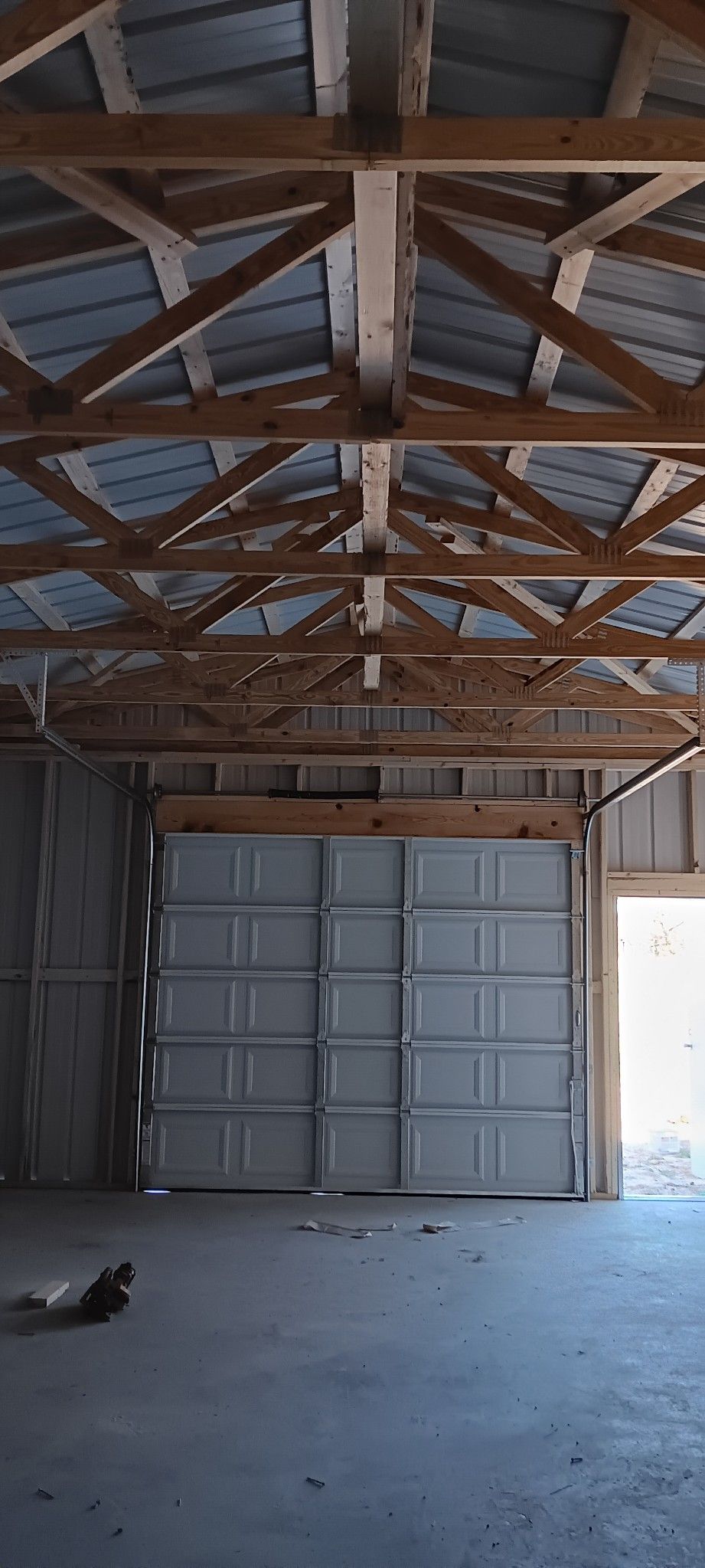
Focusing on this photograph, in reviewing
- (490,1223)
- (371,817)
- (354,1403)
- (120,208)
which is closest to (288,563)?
(120,208)

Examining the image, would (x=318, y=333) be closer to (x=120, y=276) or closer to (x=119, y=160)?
(x=120, y=276)

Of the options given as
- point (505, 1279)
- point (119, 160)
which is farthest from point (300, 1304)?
point (119, 160)

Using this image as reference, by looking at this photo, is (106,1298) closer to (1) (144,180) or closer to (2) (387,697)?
(2) (387,697)

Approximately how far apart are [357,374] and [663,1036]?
42.3 ft

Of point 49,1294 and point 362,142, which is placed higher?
point 362,142

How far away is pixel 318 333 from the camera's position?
5.45 meters

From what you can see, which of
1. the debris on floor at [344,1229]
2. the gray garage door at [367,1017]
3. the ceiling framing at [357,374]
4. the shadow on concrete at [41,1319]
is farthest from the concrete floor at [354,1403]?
the ceiling framing at [357,374]

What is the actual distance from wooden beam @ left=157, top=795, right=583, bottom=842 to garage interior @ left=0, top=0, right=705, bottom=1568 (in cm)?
4

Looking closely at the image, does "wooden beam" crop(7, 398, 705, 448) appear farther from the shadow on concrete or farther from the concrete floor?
the shadow on concrete

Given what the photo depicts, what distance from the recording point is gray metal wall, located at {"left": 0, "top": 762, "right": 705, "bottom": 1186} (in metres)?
10.2

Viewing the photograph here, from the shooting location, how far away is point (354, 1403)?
489 centimetres

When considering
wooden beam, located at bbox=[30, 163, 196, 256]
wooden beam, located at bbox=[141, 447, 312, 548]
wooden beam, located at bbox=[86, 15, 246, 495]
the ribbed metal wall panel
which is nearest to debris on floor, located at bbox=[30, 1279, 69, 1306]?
the ribbed metal wall panel

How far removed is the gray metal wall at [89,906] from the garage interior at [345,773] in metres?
0.04

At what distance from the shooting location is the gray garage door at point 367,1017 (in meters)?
10.1
